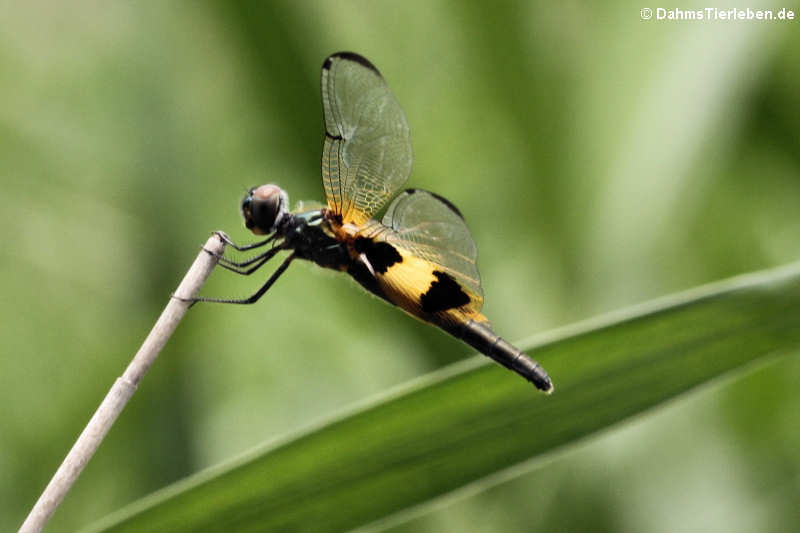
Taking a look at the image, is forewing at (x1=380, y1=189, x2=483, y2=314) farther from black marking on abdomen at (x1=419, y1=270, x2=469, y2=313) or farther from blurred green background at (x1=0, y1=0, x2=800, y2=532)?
blurred green background at (x1=0, y1=0, x2=800, y2=532)

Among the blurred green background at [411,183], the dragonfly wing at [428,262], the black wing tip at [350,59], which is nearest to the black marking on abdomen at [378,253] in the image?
the dragonfly wing at [428,262]

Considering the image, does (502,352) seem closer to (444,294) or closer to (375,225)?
(444,294)

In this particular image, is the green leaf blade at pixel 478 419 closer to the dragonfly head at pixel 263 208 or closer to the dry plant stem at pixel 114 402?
the dry plant stem at pixel 114 402

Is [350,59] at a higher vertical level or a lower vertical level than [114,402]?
higher

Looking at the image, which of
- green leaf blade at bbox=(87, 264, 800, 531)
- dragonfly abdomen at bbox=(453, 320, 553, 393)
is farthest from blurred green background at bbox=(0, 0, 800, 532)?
green leaf blade at bbox=(87, 264, 800, 531)

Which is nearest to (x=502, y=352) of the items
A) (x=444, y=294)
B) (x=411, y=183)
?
(x=444, y=294)

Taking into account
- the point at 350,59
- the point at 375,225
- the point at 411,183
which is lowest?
the point at 411,183

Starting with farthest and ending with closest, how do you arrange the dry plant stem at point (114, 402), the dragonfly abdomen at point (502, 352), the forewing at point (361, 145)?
the forewing at point (361, 145) → the dragonfly abdomen at point (502, 352) → the dry plant stem at point (114, 402)

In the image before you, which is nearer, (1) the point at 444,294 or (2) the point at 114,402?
(2) the point at 114,402

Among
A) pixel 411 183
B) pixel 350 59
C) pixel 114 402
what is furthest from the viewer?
pixel 411 183
